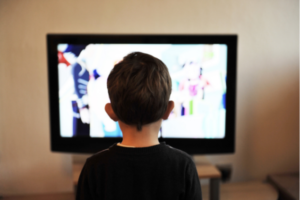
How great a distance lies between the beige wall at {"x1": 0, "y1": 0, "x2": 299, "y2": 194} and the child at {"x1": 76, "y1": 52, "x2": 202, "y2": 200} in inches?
44.2

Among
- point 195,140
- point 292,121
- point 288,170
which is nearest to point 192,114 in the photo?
point 195,140

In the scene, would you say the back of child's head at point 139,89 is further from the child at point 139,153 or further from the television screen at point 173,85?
the television screen at point 173,85

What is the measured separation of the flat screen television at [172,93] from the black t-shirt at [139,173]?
29.3 inches

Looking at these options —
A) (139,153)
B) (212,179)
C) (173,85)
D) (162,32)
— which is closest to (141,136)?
(139,153)

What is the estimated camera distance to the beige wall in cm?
175

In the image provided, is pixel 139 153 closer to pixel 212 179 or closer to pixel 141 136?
pixel 141 136

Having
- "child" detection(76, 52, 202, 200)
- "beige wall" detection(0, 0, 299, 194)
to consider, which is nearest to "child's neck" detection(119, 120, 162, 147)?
"child" detection(76, 52, 202, 200)

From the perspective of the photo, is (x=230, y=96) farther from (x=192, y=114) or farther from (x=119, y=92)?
(x=119, y=92)

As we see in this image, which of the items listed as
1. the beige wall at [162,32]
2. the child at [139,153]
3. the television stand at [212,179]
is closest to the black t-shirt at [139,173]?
the child at [139,153]

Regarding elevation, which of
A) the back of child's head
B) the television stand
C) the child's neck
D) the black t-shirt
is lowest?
the television stand

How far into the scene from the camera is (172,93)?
1.52 metres

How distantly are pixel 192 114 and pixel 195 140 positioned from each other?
0.52ft

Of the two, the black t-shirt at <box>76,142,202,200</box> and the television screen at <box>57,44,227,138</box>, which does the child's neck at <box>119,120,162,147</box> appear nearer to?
the black t-shirt at <box>76,142,202,200</box>

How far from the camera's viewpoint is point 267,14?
1.89m
